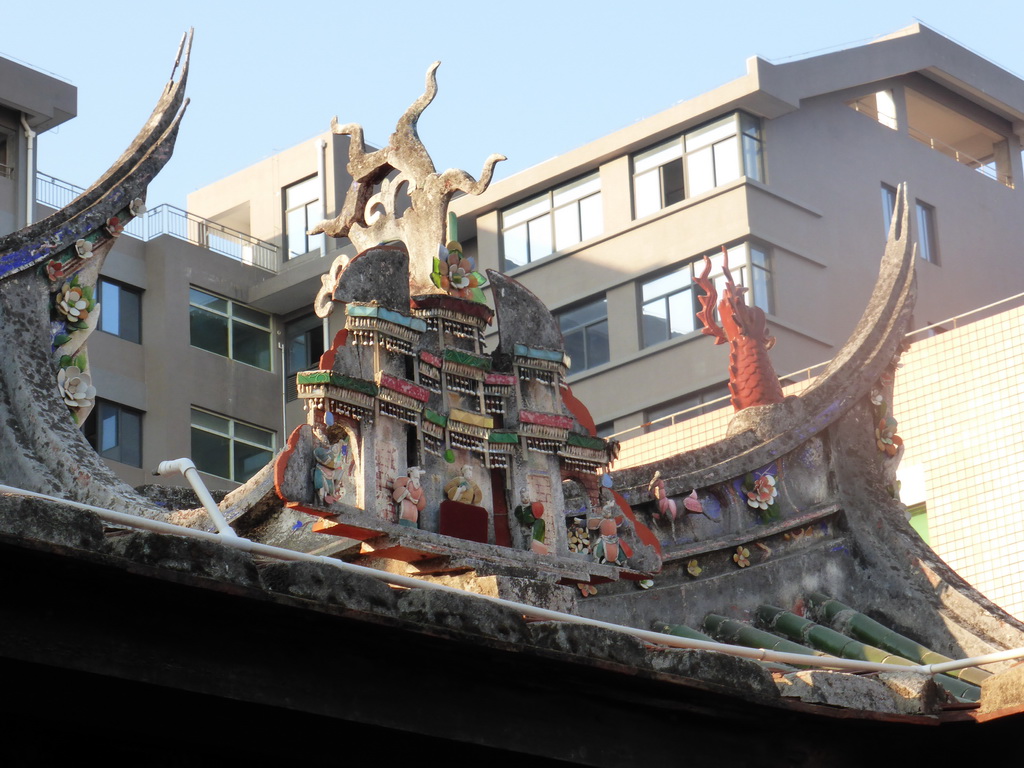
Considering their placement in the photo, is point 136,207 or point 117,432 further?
point 117,432

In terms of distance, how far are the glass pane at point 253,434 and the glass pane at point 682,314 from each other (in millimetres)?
7679

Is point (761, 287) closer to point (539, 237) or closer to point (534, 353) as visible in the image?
point (539, 237)

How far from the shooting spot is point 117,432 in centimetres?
3359

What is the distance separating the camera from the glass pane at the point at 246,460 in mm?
35281

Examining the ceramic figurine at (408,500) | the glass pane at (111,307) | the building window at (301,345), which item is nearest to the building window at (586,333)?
the building window at (301,345)

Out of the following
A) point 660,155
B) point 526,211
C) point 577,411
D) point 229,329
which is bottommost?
point 577,411

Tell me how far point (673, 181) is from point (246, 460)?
8.81 m

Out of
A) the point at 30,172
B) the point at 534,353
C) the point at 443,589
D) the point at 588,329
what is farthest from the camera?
the point at 588,329

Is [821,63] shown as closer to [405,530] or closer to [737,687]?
[405,530]

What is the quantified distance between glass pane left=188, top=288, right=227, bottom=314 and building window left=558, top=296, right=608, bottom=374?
19.9 feet

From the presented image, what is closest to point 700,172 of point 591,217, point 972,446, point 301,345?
point 591,217

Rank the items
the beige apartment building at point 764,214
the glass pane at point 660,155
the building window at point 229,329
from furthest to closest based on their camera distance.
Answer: the building window at point 229,329 → the glass pane at point 660,155 → the beige apartment building at point 764,214

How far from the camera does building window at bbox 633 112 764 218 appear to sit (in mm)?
33438

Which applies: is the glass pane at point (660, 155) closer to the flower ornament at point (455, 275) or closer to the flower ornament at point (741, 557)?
the flower ornament at point (741, 557)
